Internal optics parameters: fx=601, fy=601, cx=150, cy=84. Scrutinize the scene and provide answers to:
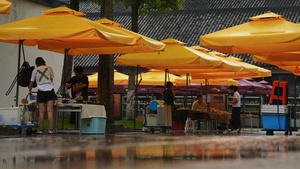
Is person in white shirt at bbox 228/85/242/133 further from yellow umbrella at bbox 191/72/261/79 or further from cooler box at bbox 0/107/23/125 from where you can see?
cooler box at bbox 0/107/23/125

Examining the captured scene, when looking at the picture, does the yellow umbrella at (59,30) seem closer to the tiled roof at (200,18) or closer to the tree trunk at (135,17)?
the tree trunk at (135,17)

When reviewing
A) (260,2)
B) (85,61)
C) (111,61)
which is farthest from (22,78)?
(260,2)

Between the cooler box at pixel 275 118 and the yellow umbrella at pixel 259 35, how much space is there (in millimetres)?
2750

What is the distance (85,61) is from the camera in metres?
40.2

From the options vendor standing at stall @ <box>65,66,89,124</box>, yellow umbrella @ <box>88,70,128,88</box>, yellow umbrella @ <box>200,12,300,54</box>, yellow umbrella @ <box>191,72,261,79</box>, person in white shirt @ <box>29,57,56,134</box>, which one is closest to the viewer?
person in white shirt @ <box>29,57,56,134</box>

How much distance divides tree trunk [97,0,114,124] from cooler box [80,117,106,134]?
10.1 feet

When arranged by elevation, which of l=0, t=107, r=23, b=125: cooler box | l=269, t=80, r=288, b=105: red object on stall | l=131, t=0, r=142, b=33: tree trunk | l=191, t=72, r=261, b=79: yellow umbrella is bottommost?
l=0, t=107, r=23, b=125: cooler box

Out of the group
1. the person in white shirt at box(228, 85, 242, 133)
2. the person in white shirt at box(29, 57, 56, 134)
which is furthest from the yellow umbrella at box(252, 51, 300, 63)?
the person in white shirt at box(29, 57, 56, 134)

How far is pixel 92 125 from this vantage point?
52.3ft

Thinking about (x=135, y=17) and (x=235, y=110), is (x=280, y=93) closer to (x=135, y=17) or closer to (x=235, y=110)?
(x=235, y=110)

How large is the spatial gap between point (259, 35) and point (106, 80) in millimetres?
5717

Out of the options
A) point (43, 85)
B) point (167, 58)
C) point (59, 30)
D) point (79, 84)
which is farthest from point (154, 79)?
point (59, 30)

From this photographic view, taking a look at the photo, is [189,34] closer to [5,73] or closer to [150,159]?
[5,73]

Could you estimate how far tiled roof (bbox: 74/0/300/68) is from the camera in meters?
42.0
